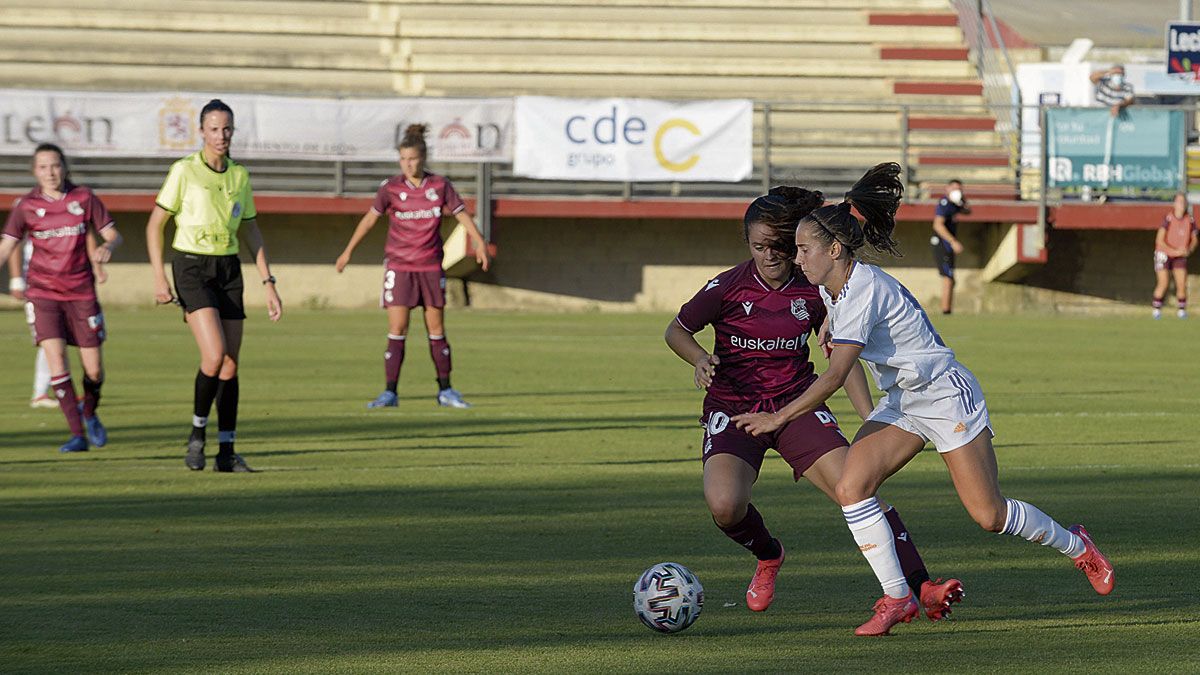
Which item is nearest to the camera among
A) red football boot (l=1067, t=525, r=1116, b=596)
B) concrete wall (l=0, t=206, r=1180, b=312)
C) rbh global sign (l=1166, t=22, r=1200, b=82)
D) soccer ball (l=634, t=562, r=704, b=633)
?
soccer ball (l=634, t=562, r=704, b=633)

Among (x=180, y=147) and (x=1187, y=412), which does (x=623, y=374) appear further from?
(x=180, y=147)

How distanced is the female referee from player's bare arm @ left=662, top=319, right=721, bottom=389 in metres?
4.25

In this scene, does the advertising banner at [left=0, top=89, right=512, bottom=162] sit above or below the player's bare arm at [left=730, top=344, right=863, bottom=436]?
above

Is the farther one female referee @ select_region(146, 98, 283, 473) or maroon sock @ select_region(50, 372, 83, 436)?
maroon sock @ select_region(50, 372, 83, 436)

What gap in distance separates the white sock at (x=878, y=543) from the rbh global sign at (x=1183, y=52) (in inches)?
1050

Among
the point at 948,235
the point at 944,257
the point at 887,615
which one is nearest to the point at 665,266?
the point at 944,257

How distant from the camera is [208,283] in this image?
10.2 m

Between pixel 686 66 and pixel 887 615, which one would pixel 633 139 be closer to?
pixel 686 66

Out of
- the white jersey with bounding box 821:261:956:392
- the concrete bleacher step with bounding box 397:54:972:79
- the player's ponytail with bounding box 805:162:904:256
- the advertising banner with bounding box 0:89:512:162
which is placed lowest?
the white jersey with bounding box 821:261:956:392

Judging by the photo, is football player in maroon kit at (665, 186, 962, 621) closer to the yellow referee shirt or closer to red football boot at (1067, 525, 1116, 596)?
red football boot at (1067, 525, 1116, 596)

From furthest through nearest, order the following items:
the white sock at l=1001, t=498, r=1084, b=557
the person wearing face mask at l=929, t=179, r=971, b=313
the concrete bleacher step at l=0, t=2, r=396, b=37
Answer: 1. the concrete bleacher step at l=0, t=2, r=396, b=37
2. the person wearing face mask at l=929, t=179, r=971, b=313
3. the white sock at l=1001, t=498, r=1084, b=557

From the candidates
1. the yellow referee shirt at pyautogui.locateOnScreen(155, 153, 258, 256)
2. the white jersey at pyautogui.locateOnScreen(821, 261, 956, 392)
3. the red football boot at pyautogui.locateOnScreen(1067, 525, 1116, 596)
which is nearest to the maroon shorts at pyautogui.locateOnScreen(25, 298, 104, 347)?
the yellow referee shirt at pyautogui.locateOnScreen(155, 153, 258, 256)

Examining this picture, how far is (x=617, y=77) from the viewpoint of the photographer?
104 feet

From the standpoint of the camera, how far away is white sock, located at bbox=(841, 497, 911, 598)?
5898mm
